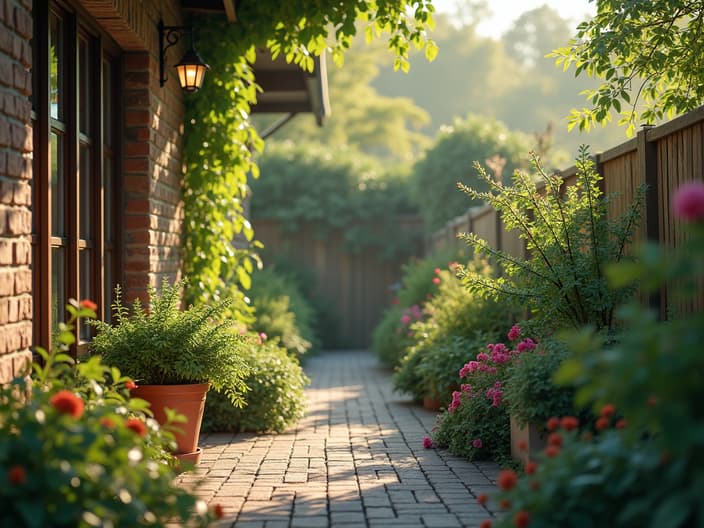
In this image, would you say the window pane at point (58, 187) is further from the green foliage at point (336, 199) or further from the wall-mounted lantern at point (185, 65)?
the green foliage at point (336, 199)

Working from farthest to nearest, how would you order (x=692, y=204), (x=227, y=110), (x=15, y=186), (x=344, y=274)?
(x=344, y=274), (x=227, y=110), (x=15, y=186), (x=692, y=204)

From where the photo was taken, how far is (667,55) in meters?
6.02

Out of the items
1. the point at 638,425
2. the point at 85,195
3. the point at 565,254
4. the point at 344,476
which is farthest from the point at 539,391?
the point at 85,195

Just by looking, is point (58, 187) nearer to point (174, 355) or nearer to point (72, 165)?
point (72, 165)

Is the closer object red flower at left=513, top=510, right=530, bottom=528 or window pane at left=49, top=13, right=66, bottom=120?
red flower at left=513, top=510, right=530, bottom=528

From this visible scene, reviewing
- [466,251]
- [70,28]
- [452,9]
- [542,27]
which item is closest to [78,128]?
[70,28]

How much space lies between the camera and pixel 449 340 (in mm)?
7699

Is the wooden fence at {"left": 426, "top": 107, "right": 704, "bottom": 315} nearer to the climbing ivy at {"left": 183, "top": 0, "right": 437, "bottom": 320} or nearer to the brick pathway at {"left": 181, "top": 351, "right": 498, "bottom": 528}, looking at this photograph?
the brick pathway at {"left": 181, "top": 351, "right": 498, "bottom": 528}

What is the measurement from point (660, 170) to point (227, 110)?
3426mm

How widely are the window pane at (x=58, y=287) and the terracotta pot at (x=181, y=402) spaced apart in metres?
0.61

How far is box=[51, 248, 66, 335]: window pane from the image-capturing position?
4613 millimetres

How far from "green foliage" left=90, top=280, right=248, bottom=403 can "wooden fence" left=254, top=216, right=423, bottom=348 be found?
10.5 meters

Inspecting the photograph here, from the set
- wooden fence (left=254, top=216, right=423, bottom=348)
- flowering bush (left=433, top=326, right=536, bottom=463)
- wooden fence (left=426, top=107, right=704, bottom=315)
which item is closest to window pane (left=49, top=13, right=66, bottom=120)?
flowering bush (left=433, top=326, right=536, bottom=463)

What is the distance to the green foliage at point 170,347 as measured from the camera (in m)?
4.96
